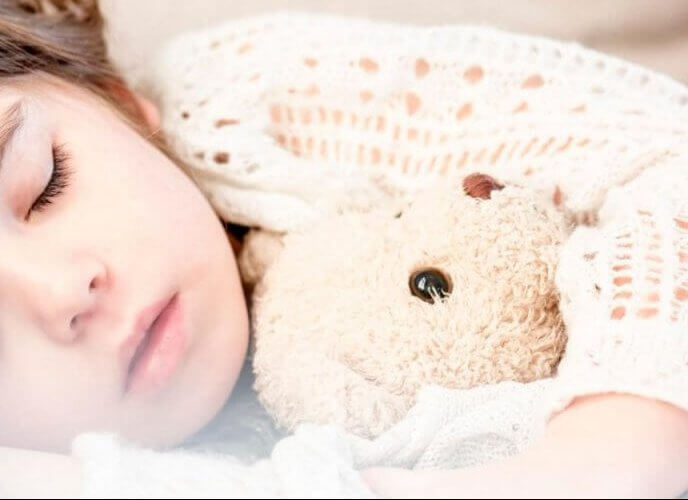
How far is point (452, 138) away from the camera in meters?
0.92

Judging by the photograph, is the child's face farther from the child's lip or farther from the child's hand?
the child's hand

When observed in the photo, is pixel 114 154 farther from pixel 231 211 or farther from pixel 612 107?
pixel 612 107

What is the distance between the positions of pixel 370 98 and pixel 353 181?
4.3 inches

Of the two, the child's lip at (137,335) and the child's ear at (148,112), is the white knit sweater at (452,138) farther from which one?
the child's lip at (137,335)

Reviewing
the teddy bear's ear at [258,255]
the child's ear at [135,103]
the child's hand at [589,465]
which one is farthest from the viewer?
the child's ear at [135,103]

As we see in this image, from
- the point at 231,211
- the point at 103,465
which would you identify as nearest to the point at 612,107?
the point at 231,211

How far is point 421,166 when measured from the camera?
0.93 m

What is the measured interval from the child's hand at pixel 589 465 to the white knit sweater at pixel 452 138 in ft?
0.22

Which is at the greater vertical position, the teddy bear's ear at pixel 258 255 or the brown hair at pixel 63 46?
the brown hair at pixel 63 46

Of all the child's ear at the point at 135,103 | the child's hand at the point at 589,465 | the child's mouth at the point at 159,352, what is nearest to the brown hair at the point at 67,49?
the child's ear at the point at 135,103

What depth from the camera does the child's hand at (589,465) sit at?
1.68 feet

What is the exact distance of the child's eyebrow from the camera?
0.74 metres

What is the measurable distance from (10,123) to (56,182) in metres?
0.06

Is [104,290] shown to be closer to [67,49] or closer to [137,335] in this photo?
[137,335]
